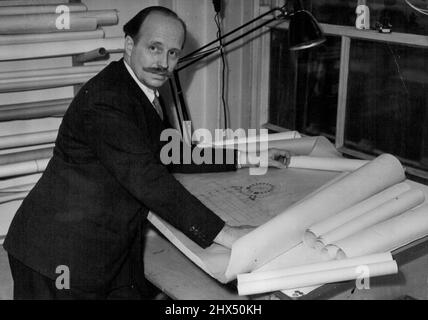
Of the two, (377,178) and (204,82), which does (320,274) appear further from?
(204,82)

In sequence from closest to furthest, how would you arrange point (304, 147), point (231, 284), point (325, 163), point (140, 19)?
point (231, 284)
point (140, 19)
point (325, 163)
point (304, 147)

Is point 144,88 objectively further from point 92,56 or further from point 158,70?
point 92,56

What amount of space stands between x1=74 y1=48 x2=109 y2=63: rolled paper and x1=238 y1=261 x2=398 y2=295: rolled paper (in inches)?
45.8

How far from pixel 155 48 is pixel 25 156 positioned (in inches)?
36.3

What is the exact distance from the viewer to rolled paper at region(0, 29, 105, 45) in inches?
81.3

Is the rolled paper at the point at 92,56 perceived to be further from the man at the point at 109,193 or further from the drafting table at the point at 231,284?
the drafting table at the point at 231,284

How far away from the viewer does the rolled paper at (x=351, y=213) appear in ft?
4.49

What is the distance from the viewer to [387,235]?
1329 millimetres

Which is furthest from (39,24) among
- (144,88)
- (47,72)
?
(144,88)

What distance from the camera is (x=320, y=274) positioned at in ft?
3.99

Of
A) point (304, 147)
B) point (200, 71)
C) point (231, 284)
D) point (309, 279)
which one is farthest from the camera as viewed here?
point (200, 71)

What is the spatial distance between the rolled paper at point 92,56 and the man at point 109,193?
582 mm
